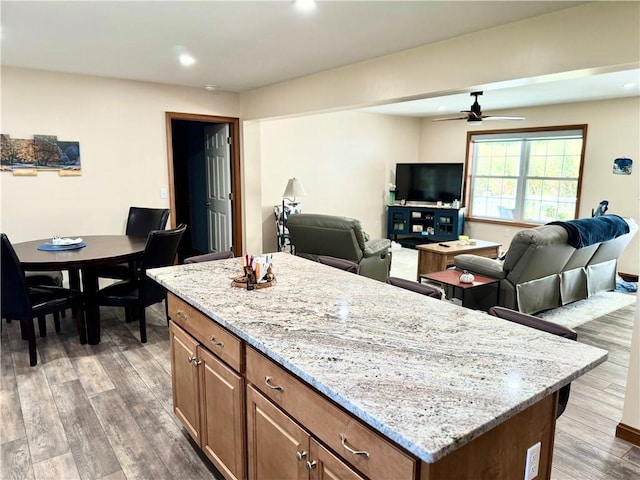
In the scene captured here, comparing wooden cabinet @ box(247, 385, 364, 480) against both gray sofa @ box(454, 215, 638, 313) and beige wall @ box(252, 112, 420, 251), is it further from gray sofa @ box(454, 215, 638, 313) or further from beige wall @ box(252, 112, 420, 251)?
beige wall @ box(252, 112, 420, 251)

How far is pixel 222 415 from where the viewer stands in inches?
71.6

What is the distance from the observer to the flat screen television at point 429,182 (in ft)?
25.8

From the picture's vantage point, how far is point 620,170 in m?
6.15

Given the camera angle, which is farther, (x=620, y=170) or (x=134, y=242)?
(x=620, y=170)

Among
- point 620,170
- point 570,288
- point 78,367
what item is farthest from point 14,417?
point 620,170

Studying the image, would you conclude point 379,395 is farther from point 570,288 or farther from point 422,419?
point 570,288

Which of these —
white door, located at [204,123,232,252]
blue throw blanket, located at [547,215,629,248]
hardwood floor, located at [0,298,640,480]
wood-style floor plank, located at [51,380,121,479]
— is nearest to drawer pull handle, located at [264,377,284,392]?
hardwood floor, located at [0,298,640,480]

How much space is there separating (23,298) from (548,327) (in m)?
3.35

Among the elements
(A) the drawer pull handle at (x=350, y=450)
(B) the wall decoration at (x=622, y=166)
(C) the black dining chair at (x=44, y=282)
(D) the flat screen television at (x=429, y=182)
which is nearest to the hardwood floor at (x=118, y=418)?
(C) the black dining chair at (x=44, y=282)

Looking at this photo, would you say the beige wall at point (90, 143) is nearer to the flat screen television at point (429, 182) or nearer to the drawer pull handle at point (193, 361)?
the drawer pull handle at point (193, 361)

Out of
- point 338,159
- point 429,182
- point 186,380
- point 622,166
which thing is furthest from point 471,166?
point 186,380

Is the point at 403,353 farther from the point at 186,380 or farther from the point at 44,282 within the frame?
the point at 44,282

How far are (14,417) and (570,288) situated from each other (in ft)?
16.1

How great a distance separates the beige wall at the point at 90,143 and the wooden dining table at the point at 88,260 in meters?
0.77
